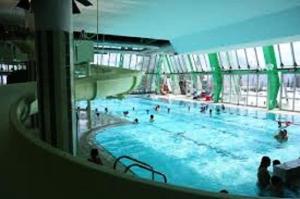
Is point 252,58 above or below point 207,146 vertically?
above

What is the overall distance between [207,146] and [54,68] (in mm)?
9202

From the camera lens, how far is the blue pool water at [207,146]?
10148 millimetres

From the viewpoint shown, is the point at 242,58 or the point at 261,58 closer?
the point at 261,58

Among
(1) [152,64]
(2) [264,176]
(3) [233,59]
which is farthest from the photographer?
(1) [152,64]

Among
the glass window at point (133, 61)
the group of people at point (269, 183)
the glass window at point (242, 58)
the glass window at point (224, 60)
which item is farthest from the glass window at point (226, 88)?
the group of people at point (269, 183)

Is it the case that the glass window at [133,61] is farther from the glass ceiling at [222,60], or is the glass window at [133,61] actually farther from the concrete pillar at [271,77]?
the concrete pillar at [271,77]

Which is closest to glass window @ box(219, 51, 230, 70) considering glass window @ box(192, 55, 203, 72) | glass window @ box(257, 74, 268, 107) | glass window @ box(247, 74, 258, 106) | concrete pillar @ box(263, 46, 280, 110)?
glass window @ box(247, 74, 258, 106)

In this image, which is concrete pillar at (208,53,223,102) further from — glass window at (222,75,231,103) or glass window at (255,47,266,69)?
glass window at (255,47,266,69)

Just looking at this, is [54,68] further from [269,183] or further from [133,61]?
[133,61]

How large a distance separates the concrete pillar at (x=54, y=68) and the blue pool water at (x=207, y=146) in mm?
4234

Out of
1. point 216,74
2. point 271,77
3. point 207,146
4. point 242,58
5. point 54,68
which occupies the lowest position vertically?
point 207,146

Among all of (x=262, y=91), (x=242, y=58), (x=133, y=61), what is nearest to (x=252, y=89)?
(x=262, y=91)

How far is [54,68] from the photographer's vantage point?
237 inches

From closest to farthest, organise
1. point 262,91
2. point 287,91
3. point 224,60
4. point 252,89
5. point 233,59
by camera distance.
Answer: point 287,91
point 262,91
point 252,89
point 233,59
point 224,60
